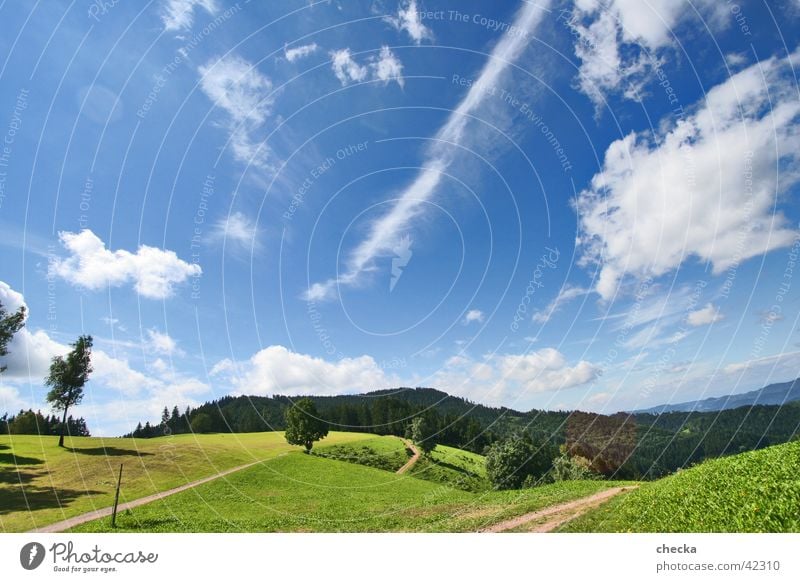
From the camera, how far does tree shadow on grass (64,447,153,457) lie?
35.3 metres

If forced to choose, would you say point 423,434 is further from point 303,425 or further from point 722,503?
point 722,503

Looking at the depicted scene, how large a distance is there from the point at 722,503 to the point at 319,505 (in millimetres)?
25175

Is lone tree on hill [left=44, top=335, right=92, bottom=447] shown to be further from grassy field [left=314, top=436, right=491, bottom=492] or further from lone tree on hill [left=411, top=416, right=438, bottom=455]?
lone tree on hill [left=411, top=416, right=438, bottom=455]

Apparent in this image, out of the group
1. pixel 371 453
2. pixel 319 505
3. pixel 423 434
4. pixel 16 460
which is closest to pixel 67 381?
pixel 16 460

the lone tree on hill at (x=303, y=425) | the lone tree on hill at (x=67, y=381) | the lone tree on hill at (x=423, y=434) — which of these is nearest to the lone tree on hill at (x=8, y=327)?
the lone tree on hill at (x=67, y=381)

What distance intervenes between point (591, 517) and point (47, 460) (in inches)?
1593

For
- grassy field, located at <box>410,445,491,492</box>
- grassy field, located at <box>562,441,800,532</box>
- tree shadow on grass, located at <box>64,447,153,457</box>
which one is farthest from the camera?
grassy field, located at <box>410,445,491,492</box>

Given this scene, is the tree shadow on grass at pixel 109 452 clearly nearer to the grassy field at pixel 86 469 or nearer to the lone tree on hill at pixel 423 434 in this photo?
the grassy field at pixel 86 469

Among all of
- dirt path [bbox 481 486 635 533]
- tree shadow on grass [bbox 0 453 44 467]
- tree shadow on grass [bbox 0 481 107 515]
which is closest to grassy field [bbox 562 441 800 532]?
dirt path [bbox 481 486 635 533]

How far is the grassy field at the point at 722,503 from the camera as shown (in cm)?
1115

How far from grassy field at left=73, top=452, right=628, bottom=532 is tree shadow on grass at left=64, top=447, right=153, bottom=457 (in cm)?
930

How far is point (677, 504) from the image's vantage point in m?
14.5
